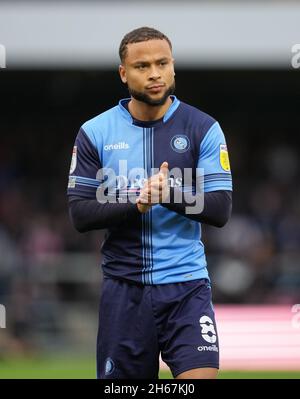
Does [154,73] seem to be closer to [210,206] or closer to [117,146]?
[117,146]

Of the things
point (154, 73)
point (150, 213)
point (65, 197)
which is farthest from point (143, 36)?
point (65, 197)

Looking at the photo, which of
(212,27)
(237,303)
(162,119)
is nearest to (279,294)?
(237,303)

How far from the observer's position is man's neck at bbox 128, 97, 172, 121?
587 cm

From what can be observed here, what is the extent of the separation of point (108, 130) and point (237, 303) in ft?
34.8

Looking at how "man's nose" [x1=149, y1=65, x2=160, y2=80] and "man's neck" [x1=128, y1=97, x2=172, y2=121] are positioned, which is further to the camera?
"man's neck" [x1=128, y1=97, x2=172, y2=121]

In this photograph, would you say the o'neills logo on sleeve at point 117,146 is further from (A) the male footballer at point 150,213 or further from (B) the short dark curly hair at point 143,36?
(B) the short dark curly hair at point 143,36

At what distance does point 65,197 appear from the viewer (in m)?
18.7

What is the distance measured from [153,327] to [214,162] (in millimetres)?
943

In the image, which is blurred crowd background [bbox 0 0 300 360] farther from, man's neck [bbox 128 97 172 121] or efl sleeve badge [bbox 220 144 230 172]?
efl sleeve badge [bbox 220 144 230 172]

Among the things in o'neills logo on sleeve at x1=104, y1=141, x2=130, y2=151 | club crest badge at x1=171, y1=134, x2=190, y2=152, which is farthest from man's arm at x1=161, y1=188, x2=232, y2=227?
o'neills logo on sleeve at x1=104, y1=141, x2=130, y2=151

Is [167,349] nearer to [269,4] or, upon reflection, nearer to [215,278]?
[215,278]

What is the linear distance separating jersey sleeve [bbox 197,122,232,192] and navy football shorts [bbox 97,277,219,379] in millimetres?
542

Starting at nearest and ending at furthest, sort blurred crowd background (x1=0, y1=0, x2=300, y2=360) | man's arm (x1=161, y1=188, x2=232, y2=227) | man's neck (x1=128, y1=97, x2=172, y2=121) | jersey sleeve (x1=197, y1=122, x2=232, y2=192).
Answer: man's arm (x1=161, y1=188, x2=232, y2=227) → jersey sleeve (x1=197, y1=122, x2=232, y2=192) → man's neck (x1=128, y1=97, x2=172, y2=121) → blurred crowd background (x1=0, y1=0, x2=300, y2=360)
